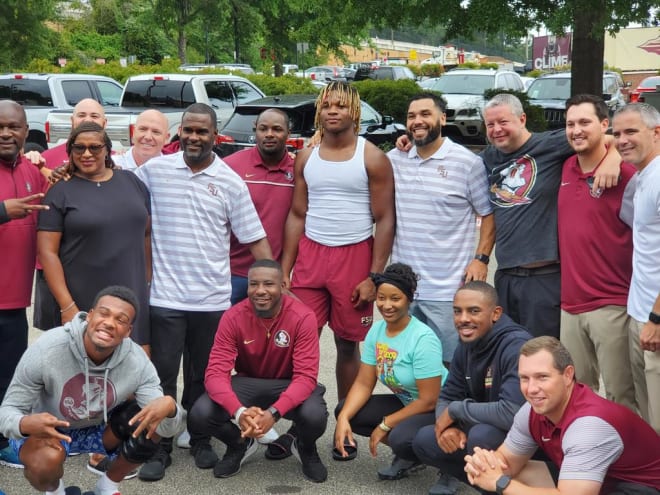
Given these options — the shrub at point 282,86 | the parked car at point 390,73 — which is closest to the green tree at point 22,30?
the shrub at point 282,86

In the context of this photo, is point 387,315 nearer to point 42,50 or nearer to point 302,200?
point 302,200

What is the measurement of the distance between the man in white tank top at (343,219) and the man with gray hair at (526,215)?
26.7 inches

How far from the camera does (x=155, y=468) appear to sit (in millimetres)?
5266

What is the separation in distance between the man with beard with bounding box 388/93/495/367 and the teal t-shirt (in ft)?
0.97

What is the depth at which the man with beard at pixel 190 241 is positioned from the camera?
5.49 metres

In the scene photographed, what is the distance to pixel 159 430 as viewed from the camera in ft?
15.6

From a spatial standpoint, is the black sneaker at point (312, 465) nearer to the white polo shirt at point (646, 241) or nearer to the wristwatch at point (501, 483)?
the wristwatch at point (501, 483)

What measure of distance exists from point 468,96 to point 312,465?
16402 millimetres

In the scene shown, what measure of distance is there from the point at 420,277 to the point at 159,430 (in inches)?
70.2

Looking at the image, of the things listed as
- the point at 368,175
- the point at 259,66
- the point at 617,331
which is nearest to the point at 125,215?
the point at 368,175

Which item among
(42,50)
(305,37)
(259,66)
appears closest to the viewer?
(42,50)

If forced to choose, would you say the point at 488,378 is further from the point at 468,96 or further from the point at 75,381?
the point at 468,96

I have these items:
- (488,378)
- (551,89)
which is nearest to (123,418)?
(488,378)

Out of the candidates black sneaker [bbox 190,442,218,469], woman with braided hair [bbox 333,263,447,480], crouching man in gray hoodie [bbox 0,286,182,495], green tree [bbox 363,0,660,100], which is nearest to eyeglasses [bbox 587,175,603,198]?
woman with braided hair [bbox 333,263,447,480]
